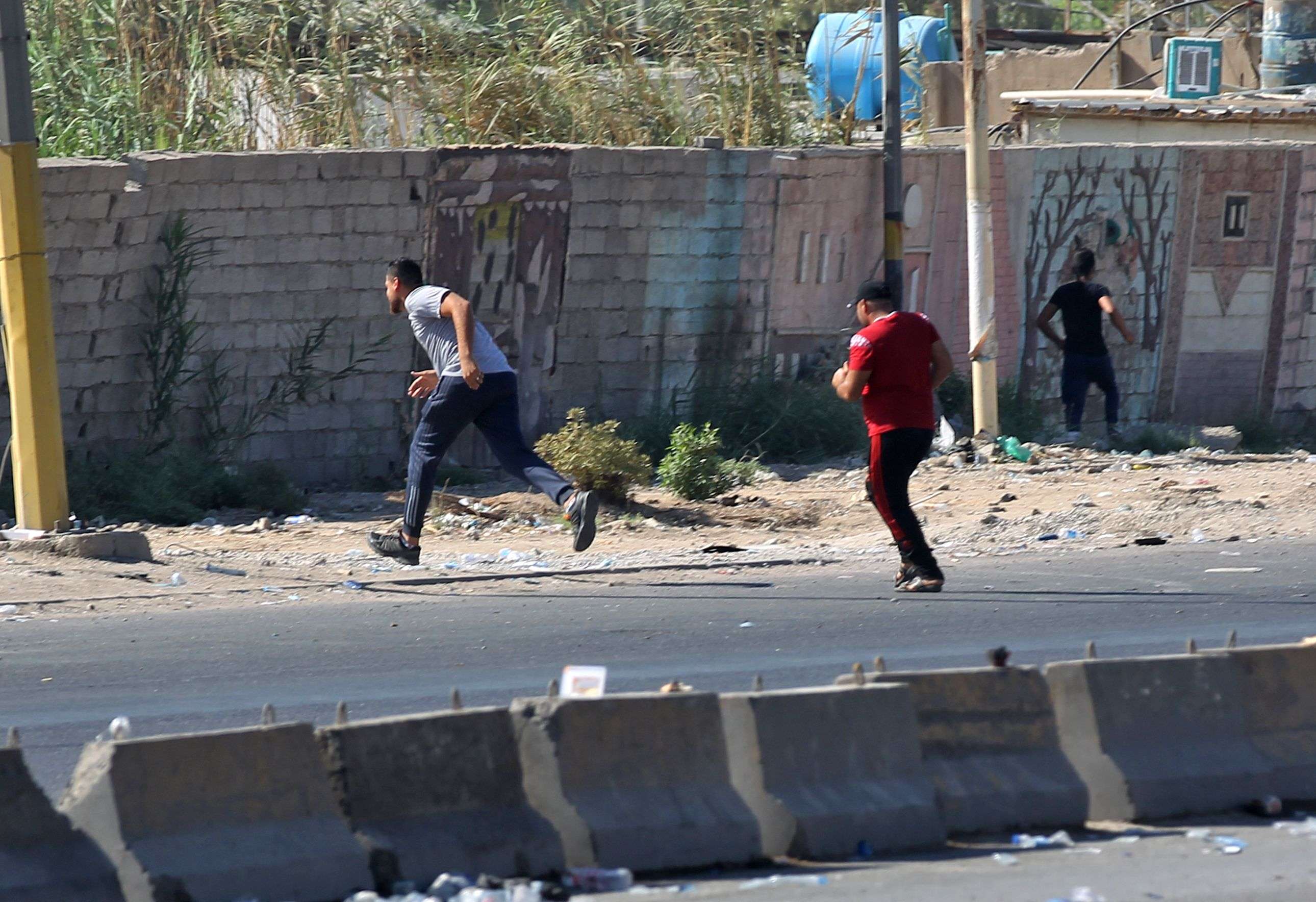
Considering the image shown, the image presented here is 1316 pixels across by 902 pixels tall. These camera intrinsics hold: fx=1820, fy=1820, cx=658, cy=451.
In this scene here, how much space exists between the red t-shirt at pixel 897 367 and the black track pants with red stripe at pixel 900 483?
0.06 meters

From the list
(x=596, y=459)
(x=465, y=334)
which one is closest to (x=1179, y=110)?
(x=596, y=459)

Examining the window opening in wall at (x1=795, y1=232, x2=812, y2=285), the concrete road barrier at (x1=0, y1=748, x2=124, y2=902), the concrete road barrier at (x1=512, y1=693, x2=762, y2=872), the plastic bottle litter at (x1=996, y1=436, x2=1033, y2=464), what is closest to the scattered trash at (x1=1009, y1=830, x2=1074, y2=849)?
the concrete road barrier at (x1=512, y1=693, x2=762, y2=872)

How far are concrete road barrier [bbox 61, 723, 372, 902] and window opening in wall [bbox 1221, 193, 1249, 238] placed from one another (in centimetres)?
1531

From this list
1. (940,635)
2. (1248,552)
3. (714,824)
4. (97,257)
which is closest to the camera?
(714,824)

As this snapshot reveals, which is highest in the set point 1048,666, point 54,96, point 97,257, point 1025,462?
point 54,96

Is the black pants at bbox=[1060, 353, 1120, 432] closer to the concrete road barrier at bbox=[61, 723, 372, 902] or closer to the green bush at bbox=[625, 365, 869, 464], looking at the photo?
the green bush at bbox=[625, 365, 869, 464]

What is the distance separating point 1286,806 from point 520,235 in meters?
8.86

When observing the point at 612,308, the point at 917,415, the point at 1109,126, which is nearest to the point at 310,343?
the point at 612,308

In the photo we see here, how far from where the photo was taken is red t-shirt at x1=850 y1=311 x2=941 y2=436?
27.6ft

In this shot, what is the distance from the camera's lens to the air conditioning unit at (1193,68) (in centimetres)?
2102

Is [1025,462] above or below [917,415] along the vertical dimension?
below

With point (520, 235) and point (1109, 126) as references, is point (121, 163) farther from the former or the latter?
point (1109, 126)

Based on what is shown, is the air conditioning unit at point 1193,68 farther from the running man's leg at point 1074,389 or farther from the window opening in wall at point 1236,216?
the running man's leg at point 1074,389

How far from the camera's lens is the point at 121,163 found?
11547 millimetres
